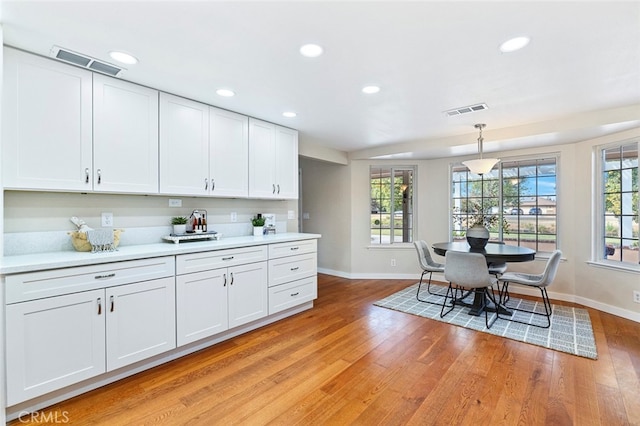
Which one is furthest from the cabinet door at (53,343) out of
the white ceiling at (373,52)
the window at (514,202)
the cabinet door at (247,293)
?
the window at (514,202)

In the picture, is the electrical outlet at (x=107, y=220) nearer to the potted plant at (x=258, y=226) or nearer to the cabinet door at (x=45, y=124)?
the cabinet door at (x=45, y=124)

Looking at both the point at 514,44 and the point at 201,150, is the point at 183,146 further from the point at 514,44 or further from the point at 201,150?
the point at 514,44

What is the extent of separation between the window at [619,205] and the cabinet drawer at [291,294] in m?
3.75

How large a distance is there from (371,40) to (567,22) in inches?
43.2

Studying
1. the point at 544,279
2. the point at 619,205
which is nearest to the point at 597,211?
the point at 619,205

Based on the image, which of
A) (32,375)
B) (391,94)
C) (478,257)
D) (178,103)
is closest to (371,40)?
(391,94)

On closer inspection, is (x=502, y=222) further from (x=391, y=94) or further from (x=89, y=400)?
(x=89, y=400)

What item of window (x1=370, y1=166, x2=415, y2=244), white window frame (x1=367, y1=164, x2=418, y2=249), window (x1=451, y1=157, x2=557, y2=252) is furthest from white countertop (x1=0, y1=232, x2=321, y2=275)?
window (x1=451, y1=157, x2=557, y2=252)

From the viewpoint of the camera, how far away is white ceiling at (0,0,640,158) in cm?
164

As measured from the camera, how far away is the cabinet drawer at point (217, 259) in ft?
8.38

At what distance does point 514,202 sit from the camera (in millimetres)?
4648

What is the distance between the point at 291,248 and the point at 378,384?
1768mm

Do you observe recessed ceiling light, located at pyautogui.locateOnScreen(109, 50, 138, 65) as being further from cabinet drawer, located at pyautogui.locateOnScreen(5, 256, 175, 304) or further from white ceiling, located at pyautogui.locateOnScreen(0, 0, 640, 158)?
cabinet drawer, located at pyautogui.locateOnScreen(5, 256, 175, 304)

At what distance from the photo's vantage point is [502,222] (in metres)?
4.70
